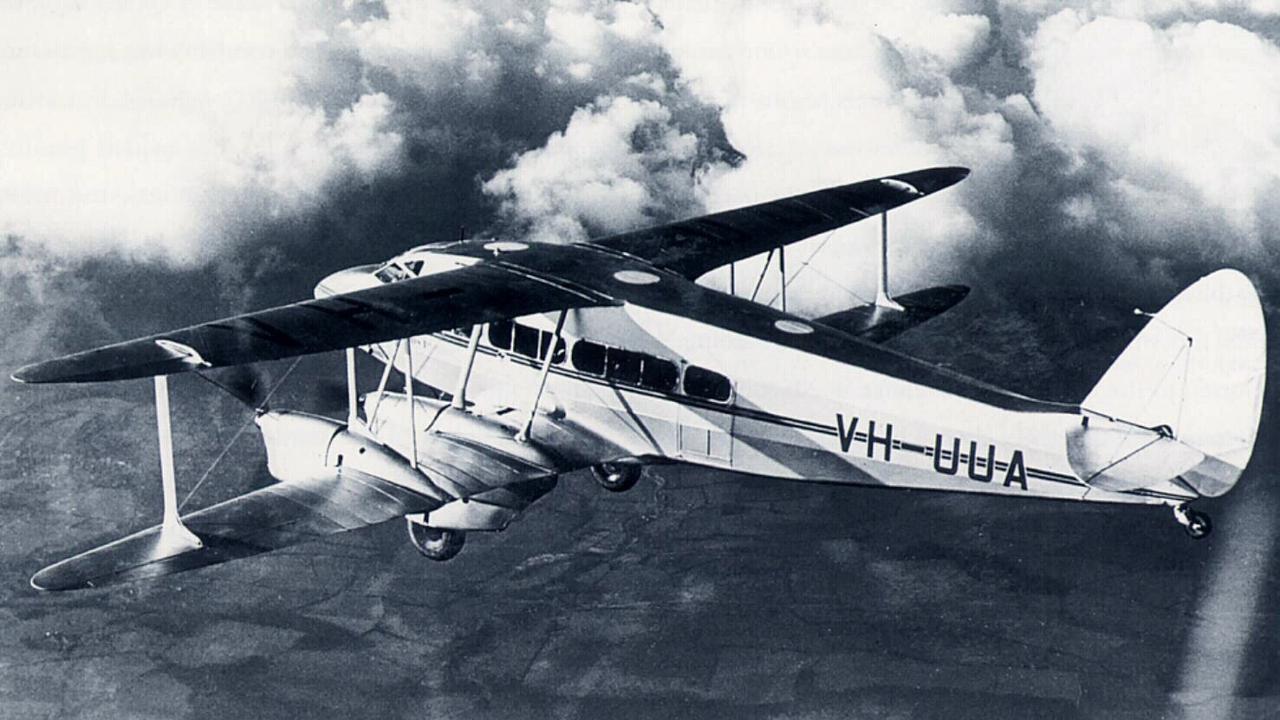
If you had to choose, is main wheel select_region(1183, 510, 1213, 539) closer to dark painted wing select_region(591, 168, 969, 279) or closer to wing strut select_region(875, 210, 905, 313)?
wing strut select_region(875, 210, 905, 313)

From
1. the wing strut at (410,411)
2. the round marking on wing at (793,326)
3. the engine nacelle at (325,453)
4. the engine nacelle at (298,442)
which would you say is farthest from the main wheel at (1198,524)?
the engine nacelle at (298,442)

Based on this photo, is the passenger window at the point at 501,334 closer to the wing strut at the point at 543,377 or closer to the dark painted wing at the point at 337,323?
the wing strut at the point at 543,377

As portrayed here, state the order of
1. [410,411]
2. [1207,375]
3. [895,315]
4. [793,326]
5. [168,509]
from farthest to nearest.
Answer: [895,315] < [793,326] < [410,411] < [168,509] < [1207,375]

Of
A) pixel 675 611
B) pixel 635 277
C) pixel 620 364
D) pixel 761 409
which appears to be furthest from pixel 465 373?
pixel 675 611

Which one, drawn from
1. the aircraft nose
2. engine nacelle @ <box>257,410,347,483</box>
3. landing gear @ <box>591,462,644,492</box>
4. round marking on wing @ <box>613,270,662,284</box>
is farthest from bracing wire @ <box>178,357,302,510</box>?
round marking on wing @ <box>613,270,662,284</box>

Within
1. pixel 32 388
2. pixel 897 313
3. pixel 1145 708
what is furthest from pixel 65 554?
pixel 1145 708

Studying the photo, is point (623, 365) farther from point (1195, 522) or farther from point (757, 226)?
point (1195, 522)
